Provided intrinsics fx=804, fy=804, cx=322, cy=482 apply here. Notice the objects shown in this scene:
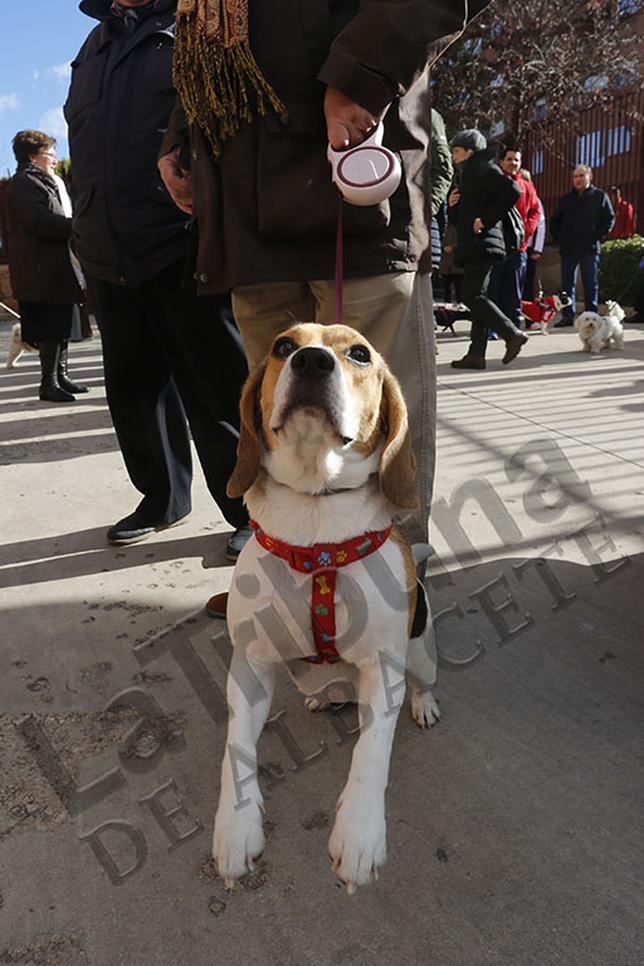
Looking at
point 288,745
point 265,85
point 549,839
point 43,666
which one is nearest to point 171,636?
point 43,666

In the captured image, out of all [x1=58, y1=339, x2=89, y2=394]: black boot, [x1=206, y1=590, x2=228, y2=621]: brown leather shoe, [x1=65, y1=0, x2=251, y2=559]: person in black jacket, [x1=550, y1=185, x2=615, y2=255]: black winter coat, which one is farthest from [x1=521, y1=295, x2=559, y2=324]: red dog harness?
[x1=206, y1=590, x2=228, y2=621]: brown leather shoe

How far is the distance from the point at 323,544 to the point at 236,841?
611 mm

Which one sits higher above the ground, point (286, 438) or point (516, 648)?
point (286, 438)

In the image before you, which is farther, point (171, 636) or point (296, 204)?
point (171, 636)

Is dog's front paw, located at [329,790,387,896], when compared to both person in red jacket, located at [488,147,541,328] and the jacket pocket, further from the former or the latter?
person in red jacket, located at [488,147,541,328]

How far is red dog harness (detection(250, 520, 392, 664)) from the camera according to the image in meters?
1.71

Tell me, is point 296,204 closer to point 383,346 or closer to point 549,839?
point 383,346

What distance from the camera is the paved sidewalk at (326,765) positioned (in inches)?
56.1

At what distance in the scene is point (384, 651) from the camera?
1.72 meters

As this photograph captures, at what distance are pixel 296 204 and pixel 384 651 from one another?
3.68 ft

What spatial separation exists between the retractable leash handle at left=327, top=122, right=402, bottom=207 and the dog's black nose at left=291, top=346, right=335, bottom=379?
1.47 feet

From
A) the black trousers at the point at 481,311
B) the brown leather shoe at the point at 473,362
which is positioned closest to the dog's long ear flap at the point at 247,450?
the black trousers at the point at 481,311

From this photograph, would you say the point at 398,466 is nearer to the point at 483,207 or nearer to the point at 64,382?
the point at 64,382

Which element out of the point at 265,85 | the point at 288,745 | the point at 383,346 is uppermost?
the point at 265,85
